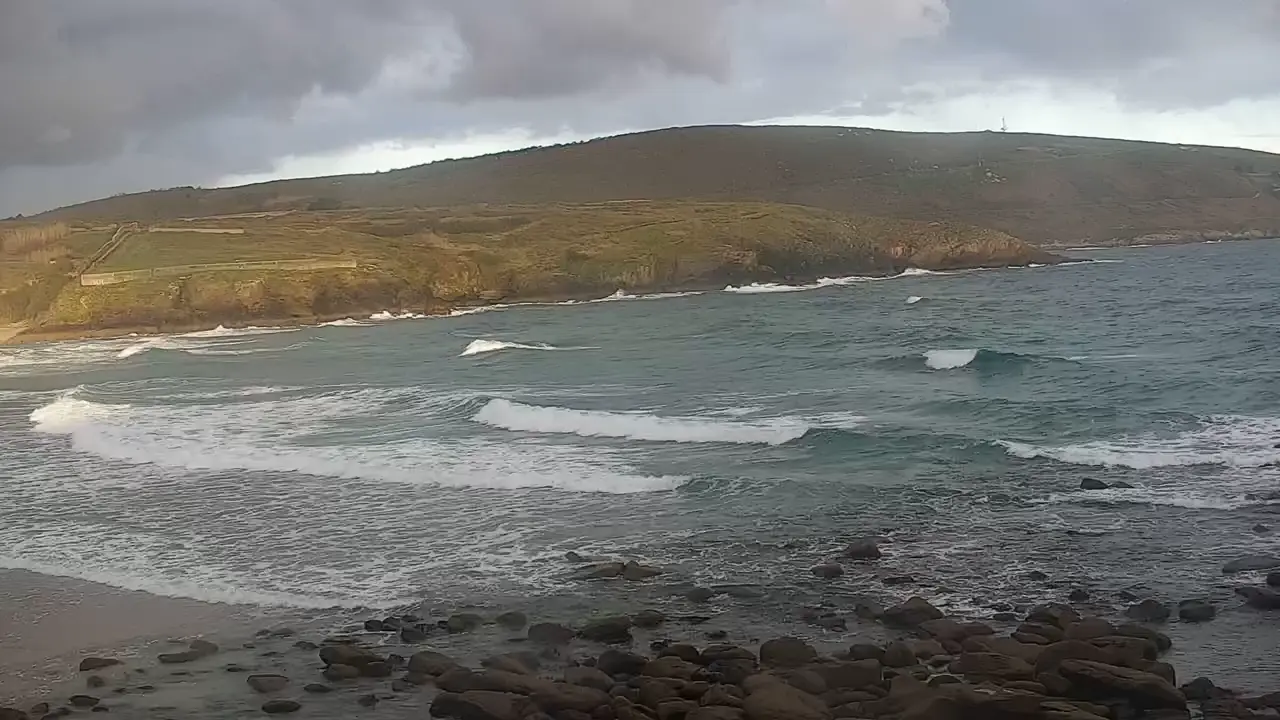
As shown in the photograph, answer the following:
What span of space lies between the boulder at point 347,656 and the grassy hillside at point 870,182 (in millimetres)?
131337

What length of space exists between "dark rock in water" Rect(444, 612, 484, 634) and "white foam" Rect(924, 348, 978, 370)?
26.0 meters

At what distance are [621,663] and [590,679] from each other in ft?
2.25

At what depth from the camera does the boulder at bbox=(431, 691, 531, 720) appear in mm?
10984

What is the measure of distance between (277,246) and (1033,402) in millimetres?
68346

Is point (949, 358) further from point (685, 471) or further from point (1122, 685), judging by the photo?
point (1122, 685)

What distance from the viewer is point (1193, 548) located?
16.0m

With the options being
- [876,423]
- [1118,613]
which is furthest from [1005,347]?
[1118,613]

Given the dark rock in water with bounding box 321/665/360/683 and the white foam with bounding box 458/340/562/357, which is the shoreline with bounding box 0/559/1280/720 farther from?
the white foam with bounding box 458/340/562/357

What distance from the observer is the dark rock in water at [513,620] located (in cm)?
1409

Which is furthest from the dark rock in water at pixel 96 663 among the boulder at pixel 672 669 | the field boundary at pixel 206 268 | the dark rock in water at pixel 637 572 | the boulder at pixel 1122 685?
the field boundary at pixel 206 268

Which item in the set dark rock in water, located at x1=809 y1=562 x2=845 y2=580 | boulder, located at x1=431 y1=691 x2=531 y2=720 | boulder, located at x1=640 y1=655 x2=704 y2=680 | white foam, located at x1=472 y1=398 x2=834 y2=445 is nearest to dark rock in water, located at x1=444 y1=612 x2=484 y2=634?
boulder, located at x1=431 y1=691 x2=531 y2=720

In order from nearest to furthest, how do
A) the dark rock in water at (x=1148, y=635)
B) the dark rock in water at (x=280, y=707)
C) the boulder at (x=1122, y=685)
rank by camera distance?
1. the boulder at (x=1122, y=685)
2. the dark rock in water at (x=280, y=707)
3. the dark rock in water at (x=1148, y=635)

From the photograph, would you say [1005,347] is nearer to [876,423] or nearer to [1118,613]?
[876,423]

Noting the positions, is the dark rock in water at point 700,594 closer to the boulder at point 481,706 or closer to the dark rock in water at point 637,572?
the dark rock in water at point 637,572
